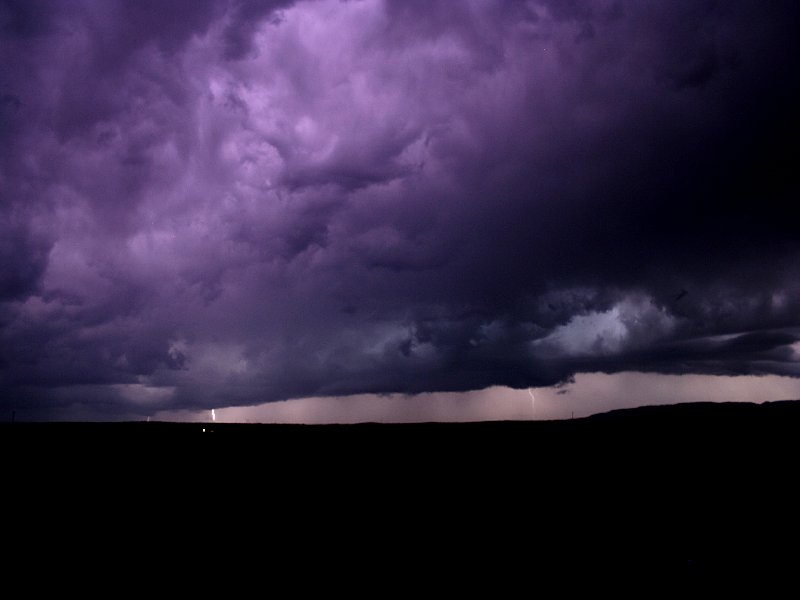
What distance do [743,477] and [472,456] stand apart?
641cm

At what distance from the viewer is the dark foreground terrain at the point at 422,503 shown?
9688mm

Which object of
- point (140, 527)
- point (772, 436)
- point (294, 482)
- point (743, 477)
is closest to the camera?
point (140, 527)

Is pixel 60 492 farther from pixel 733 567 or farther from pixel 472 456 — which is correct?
pixel 733 567

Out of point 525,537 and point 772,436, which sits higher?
point 772,436

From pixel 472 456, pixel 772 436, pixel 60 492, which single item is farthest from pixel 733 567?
pixel 60 492

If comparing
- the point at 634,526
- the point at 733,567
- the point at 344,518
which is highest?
the point at 344,518

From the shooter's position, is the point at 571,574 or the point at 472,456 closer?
the point at 571,574

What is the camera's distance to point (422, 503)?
11125 mm

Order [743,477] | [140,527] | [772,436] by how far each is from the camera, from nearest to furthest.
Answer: [140,527]
[743,477]
[772,436]

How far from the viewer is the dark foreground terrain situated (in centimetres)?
969

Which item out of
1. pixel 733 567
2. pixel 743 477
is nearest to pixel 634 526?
pixel 733 567

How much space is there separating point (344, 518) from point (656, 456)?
25.6ft

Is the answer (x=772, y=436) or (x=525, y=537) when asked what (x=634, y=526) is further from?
(x=772, y=436)

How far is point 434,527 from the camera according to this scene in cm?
1072
